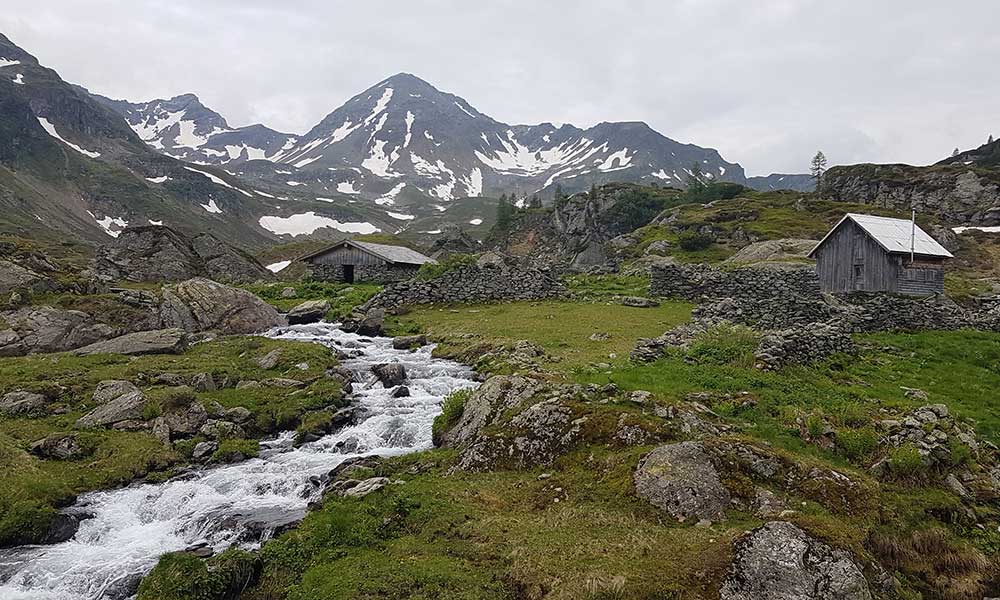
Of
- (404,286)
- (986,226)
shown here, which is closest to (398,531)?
(404,286)

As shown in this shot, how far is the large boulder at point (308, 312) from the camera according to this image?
3654cm

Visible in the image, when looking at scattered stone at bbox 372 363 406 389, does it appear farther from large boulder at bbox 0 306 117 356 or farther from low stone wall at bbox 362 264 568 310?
low stone wall at bbox 362 264 568 310

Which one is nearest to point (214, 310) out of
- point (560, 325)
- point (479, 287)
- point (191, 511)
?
point (479, 287)

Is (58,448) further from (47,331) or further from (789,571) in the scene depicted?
(789,571)

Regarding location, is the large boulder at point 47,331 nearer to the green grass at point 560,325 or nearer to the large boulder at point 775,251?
the green grass at point 560,325

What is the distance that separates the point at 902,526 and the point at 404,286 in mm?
34304

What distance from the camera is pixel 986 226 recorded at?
83.8 meters

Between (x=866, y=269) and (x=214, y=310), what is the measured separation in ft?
136

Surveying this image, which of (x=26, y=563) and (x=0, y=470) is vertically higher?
(x=0, y=470)

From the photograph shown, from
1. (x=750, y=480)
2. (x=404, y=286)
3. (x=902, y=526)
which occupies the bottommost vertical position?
(x=902, y=526)

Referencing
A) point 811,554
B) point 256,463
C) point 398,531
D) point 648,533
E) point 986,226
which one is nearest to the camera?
point 811,554

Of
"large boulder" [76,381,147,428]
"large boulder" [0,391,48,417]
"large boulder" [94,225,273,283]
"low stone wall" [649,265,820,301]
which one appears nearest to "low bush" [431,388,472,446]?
"large boulder" [76,381,147,428]

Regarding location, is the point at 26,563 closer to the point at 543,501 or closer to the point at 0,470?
the point at 0,470

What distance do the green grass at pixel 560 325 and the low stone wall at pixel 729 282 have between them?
3.08 m
